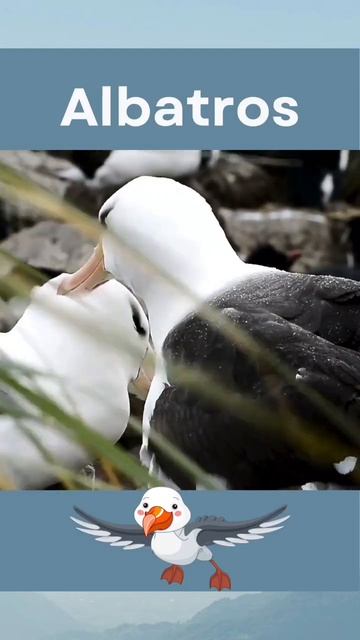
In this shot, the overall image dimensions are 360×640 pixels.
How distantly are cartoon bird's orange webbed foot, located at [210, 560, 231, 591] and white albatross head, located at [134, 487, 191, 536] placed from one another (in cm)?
28

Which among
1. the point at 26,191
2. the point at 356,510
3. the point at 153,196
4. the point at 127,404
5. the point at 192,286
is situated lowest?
the point at 356,510

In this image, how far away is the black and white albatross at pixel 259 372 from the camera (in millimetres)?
1968

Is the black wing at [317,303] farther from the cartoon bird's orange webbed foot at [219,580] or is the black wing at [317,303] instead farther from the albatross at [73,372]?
the cartoon bird's orange webbed foot at [219,580]

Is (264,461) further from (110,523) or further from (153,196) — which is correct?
(153,196)

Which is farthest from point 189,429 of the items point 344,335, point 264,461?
point 344,335

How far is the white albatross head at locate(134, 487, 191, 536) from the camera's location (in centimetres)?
212

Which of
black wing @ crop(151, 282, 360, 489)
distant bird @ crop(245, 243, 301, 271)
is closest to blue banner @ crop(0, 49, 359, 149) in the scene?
distant bird @ crop(245, 243, 301, 271)

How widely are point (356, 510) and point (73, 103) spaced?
3.64 feet

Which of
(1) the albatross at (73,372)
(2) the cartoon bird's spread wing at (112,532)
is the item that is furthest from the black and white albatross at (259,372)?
(2) the cartoon bird's spread wing at (112,532)

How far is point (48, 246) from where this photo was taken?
9.17 ft

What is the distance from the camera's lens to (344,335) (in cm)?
207

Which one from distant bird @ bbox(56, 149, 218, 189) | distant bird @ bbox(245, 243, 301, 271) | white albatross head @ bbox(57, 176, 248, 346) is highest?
distant bird @ bbox(56, 149, 218, 189)

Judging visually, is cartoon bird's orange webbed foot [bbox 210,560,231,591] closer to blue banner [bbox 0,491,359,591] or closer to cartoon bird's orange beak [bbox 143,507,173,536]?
blue banner [bbox 0,491,359,591]

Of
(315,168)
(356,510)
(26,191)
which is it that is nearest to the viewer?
(26,191)
